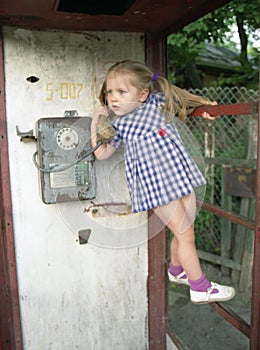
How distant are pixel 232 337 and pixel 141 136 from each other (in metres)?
2.28

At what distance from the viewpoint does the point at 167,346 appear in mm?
2508

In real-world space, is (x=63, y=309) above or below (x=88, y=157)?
below

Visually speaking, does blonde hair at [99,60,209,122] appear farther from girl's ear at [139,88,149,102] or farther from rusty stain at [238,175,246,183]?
rusty stain at [238,175,246,183]

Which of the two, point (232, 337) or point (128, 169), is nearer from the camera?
point (128, 169)

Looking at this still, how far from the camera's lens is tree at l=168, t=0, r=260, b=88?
3.91 m

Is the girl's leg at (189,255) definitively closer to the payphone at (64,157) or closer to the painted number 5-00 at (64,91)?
the payphone at (64,157)

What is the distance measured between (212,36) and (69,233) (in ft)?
10.7

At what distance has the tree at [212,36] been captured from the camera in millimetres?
3908

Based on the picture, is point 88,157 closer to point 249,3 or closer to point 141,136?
point 141,136

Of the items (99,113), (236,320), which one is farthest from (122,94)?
(236,320)

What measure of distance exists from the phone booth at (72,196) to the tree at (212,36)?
73.1 inches

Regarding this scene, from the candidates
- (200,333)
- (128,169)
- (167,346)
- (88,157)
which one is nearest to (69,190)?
(88,157)

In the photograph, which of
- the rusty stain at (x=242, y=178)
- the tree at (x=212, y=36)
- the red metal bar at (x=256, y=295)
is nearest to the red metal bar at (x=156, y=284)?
the red metal bar at (x=256, y=295)

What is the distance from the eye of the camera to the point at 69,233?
2.24 m
